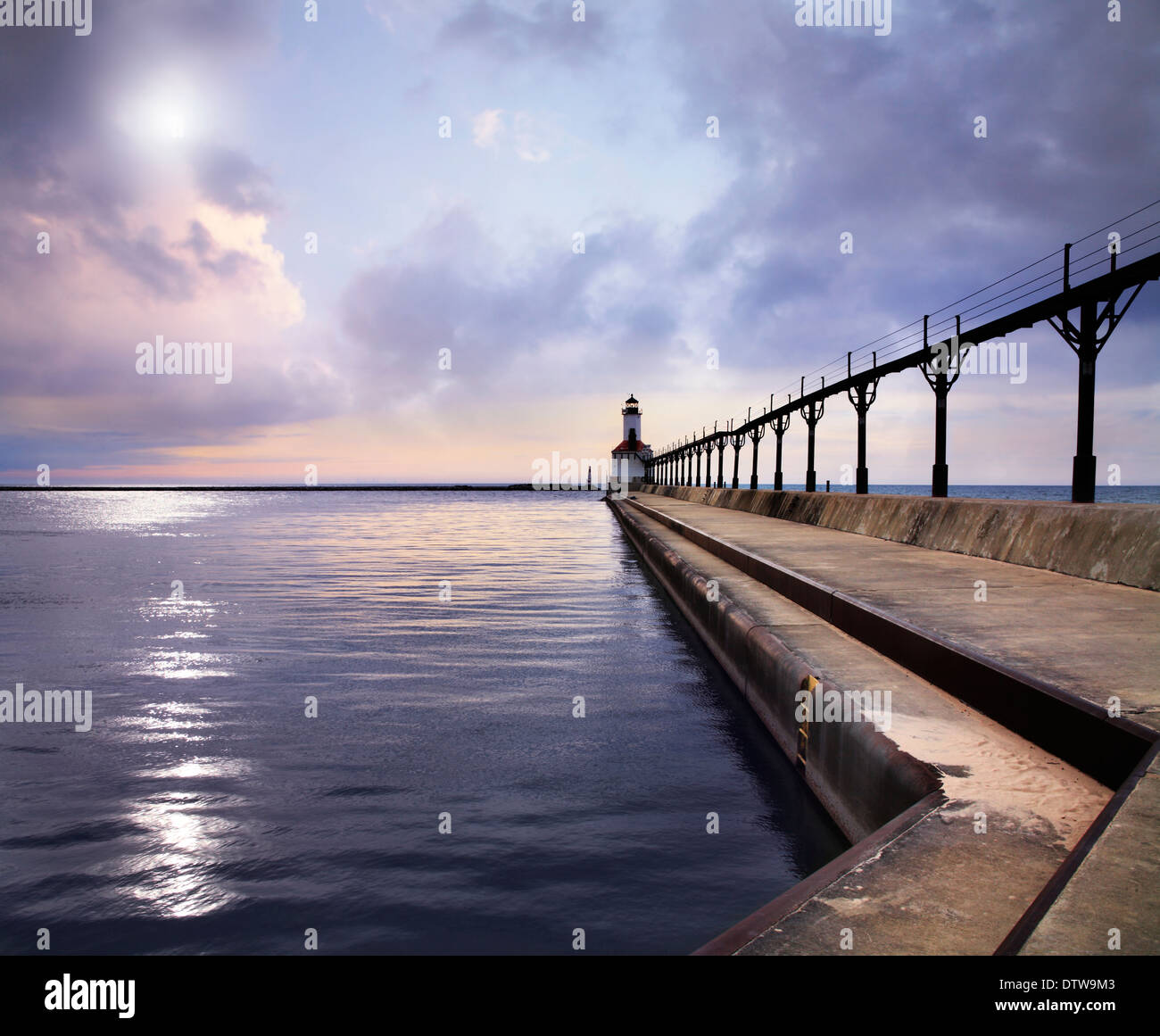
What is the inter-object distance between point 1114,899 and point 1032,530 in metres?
10.4

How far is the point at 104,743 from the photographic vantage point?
7102 millimetres

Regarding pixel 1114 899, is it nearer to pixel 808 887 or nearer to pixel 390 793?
pixel 808 887

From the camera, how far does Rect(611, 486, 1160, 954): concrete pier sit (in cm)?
261

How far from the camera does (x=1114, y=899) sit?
2.44 m

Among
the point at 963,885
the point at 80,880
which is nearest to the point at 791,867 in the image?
the point at 963,885

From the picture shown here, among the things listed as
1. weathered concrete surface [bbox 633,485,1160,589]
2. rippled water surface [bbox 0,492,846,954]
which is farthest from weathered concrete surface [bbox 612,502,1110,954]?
weathered concrete surface [bbox 633,485,1160,589]

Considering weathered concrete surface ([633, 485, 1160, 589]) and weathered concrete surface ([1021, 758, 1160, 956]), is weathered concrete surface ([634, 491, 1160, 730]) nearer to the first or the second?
weathered concrete surface ([633, 485, 1160, 589])

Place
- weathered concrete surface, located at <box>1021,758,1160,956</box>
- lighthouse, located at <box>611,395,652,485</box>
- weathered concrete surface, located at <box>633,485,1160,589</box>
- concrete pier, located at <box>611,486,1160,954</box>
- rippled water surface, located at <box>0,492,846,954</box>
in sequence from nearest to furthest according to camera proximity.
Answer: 1. weathered concrete surface, located at <box>1021,758,1160,956</box>
2. concrete pier, located at <box>611,486,1160,954</box>
3. rippled water surface, located at <box>0,492,846,954</box>
4. weathered concrete surface, located at <box>633,485,1160,589</box>
5. lighthouse, located at <box>611,395,652,485</box>
